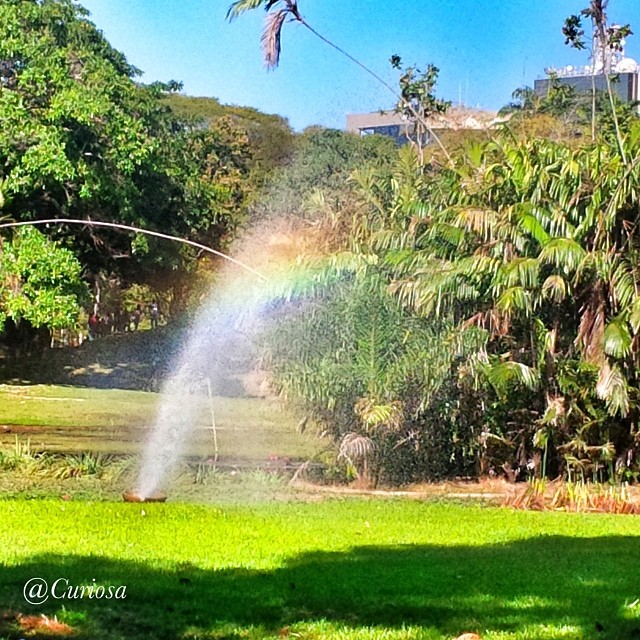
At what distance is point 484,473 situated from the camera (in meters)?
14.3

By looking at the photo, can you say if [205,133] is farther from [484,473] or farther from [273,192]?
[484,473]

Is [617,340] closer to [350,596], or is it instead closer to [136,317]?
[350,596]

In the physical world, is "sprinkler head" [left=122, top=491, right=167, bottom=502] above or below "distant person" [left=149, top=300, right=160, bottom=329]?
below

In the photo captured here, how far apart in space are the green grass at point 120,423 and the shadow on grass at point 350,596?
8841 mm

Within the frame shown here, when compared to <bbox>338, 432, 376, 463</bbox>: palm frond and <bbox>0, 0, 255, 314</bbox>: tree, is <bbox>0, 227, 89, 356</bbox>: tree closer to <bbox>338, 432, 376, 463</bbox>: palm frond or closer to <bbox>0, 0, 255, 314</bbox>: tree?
<bbox>0, 0, 255, 314</bbox>: tree

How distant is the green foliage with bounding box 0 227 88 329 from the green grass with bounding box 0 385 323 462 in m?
2.02

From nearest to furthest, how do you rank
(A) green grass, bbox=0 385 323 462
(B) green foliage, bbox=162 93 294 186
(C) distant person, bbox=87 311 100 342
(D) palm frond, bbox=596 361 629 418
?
(D) palm frond, bbox=596 361 629 418, (A) green grass, bbox=0 385 323 462, (C) distant person, bbox=87 311 100 342, (B) green foliage, bbox=162 93 294 186

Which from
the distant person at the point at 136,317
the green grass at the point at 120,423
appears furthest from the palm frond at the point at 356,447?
the distant person at the point at 136,317

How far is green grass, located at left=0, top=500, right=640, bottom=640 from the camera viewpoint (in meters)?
4.94

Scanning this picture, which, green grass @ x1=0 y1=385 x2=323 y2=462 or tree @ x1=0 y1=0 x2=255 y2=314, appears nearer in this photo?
green grass @ x1=0 y1=385 x2=323 y2=462

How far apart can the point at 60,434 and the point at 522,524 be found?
36.2ft

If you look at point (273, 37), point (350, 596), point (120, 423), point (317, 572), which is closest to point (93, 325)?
point (120, 423)

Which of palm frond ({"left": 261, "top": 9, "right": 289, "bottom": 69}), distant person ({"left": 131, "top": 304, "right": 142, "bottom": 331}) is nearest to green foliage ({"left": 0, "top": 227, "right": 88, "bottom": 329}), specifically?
palm frond ({"left": 261, "top": 9, "right": 289, "bottom": 69})

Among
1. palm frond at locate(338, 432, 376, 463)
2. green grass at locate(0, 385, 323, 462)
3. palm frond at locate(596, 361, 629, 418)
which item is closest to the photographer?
palm frond at locate(596, 361, 629, 418)
